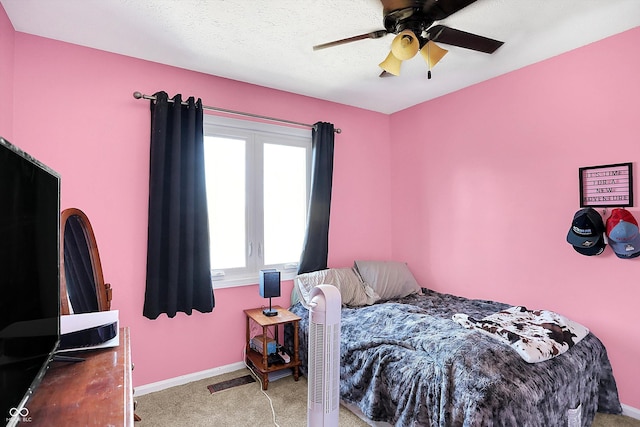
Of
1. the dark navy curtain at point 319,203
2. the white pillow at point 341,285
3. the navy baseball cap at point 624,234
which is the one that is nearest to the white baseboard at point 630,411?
the navy baseball cap at point 624,234

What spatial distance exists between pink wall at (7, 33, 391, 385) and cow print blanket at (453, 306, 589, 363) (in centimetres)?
177

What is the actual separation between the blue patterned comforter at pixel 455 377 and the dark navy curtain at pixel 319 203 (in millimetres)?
852

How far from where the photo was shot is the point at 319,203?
11.0 feet

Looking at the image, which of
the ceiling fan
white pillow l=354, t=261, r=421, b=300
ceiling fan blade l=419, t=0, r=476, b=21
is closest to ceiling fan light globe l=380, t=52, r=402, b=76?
the ceiling fan

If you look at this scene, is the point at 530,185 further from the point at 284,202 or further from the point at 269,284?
the point at 269,284

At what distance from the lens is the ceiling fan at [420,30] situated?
1620 mm

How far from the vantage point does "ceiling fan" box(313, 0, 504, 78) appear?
5.32ft

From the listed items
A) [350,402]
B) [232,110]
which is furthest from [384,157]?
[350,402]

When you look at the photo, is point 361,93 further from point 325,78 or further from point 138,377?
point 138,377

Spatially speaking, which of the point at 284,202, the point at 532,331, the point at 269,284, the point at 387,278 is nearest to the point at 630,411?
the point at 532,331

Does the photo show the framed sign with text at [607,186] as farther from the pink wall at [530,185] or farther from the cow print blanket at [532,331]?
the cow print blanket at [532,331]

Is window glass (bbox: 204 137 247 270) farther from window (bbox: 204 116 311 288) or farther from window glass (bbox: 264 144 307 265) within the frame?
window glass (bbox: 264 144 307 265)

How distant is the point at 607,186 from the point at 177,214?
9.87 feet

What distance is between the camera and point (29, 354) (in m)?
0.89
